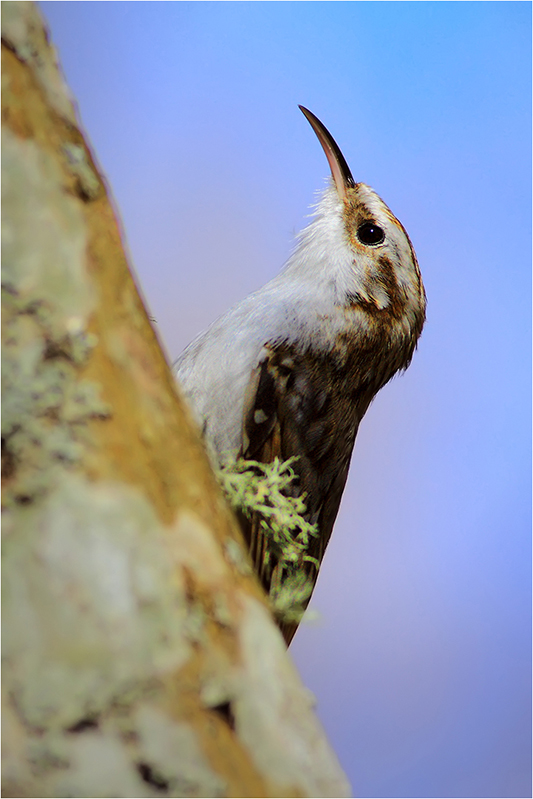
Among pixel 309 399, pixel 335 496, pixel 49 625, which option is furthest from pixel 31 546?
pixel 335 496

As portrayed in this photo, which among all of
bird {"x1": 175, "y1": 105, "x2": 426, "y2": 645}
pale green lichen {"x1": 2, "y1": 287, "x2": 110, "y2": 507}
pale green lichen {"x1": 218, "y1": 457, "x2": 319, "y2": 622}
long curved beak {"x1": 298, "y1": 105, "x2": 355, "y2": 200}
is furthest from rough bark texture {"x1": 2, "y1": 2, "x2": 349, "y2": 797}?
long curved beak {"x1": 298, "y1": 105, "x2": 355, "y2": 200}

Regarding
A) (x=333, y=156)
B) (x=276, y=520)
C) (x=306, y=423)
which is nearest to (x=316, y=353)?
(x=306, y=423)

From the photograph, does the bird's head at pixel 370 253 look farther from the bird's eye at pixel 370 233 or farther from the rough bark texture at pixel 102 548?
the rough bark texture at pixel 102 548

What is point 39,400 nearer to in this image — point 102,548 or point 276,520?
point 102,548

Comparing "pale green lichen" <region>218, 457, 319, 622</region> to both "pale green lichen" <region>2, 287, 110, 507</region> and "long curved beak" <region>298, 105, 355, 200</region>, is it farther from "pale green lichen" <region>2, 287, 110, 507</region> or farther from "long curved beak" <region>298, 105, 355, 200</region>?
"long curved beak" <region>298, 105, 355, 200</region>

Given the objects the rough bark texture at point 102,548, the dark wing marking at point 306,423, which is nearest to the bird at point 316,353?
the dark wing marking at point 306,423

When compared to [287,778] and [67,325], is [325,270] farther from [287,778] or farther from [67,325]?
[287,778]
